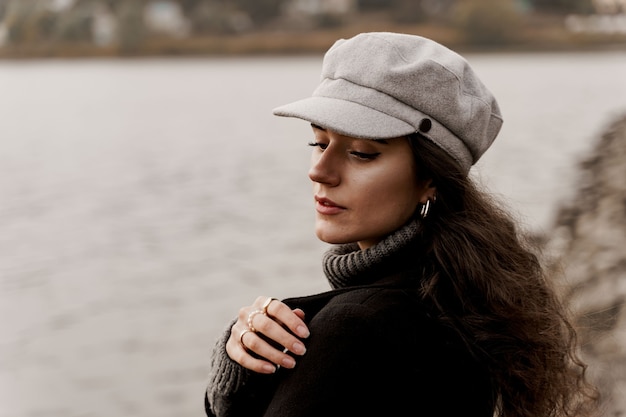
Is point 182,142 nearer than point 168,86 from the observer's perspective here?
Yes

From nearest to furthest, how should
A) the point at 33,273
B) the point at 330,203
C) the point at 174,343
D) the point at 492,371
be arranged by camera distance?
the point at 492,371 → the point at 330,203 → the point at 174,343 → the point at 33,273

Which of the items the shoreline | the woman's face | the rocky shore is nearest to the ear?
the woman's face

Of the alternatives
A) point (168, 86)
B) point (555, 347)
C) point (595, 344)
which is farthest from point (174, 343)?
point (168, 86)

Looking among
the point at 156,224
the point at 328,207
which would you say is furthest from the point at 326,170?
the point at 156,224

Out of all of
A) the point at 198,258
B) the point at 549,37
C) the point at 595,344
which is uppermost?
the point at 595,344

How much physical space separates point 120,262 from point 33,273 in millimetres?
1082

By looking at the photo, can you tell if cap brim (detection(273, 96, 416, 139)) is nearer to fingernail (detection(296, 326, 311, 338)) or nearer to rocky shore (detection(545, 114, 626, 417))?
fingernail (detection(296, 326, 311, 338))

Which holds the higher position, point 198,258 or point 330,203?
point 330,203

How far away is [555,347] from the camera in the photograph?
186 cm

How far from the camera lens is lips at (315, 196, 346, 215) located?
1767mm

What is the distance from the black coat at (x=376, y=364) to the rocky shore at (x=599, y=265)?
926 millimetres

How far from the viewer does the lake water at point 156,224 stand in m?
7.84

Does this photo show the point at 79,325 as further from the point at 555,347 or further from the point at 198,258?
the point at 555,347

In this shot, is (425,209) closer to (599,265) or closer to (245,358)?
(245,358)
